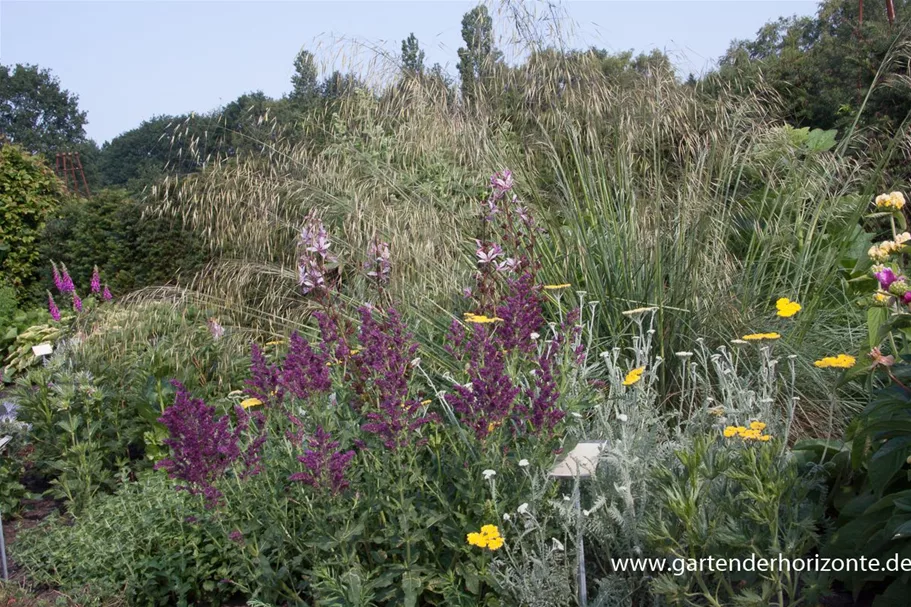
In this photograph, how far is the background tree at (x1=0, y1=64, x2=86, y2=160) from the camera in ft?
147

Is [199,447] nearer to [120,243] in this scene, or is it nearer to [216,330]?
[216,330]

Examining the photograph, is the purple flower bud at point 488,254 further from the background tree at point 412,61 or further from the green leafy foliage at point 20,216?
the green leafy foliage at point 20,216

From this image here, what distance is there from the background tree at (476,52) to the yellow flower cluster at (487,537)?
372cm

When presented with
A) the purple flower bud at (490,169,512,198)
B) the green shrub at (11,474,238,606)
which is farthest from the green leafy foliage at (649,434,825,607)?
the purple flower bud at (490,169,512,198)

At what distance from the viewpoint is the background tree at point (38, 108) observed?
44.7 metres

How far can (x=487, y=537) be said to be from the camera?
202 centimetres

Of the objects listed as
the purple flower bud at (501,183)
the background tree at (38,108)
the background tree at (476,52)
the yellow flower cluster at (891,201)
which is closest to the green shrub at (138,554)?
the purple flower bud at (501,183)

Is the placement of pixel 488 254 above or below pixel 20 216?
below

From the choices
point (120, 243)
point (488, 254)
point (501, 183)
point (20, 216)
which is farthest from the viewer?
point (20, 216)

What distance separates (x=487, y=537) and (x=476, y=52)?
13.9 feet

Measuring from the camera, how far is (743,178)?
5.16 m

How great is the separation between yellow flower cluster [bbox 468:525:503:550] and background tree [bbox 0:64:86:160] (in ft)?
157

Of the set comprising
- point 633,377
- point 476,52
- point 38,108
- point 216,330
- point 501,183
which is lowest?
point 633,377

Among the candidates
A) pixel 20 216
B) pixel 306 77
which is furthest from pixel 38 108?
pixel 306 77
